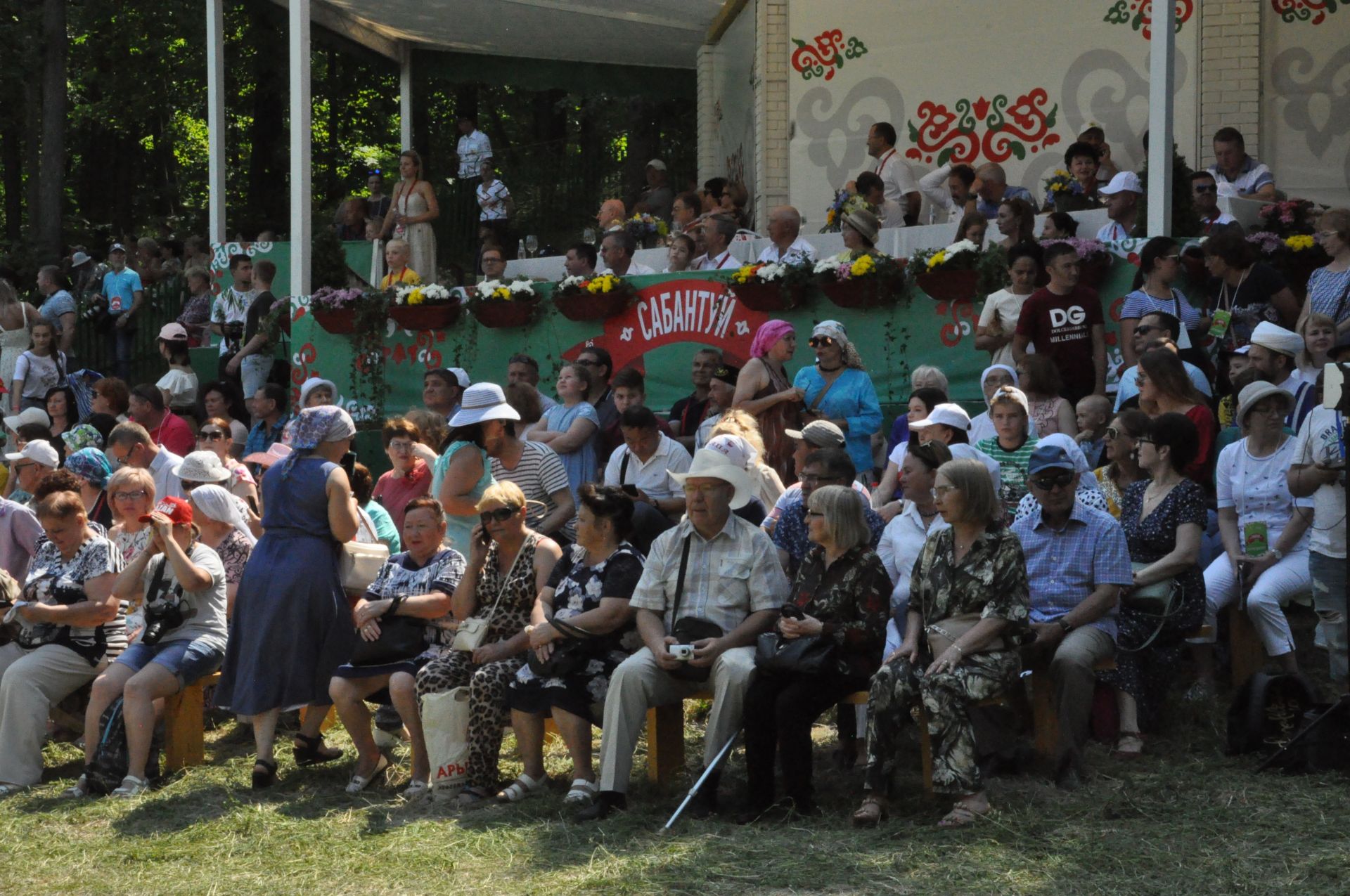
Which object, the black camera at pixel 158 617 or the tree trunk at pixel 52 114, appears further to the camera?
the tree trunk at pixel 52 114

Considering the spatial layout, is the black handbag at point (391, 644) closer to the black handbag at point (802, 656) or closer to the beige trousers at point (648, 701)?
the beige trousers at point (648, 701)

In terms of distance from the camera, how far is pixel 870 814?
20.0ft

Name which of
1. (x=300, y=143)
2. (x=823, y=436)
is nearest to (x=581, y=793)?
(x=823, y=436)

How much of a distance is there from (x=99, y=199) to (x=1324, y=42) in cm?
2197

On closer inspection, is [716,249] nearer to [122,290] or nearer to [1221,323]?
[1221,323]

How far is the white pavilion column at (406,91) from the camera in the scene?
61.3 ft

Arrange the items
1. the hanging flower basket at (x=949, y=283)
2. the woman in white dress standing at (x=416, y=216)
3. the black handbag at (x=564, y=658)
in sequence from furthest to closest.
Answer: the woman in white dress standing at (x=416, y=216), the hanging flower basket at (x=949, y=283), the black handbag at (x=564, y=658)

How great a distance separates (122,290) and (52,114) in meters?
7.07

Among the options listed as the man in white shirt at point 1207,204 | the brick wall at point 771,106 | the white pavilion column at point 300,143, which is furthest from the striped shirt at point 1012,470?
the brick wall at point 771,106

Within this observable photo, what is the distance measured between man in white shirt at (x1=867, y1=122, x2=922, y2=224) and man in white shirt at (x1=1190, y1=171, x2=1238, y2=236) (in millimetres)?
3532

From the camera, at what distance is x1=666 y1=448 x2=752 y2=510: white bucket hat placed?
6.80 m

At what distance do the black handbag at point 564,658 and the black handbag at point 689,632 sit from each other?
0.40 metres

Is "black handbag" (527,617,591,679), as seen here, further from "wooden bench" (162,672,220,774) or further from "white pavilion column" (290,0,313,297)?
"white pavilion column" (290,0,313,297)

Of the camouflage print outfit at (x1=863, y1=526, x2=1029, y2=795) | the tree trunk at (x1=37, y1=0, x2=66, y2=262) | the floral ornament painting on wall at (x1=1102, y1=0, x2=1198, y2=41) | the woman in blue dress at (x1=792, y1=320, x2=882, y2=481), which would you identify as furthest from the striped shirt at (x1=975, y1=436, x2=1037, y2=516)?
the tree trunk at (x1=37, y1=0, x2=66, y2=262)
